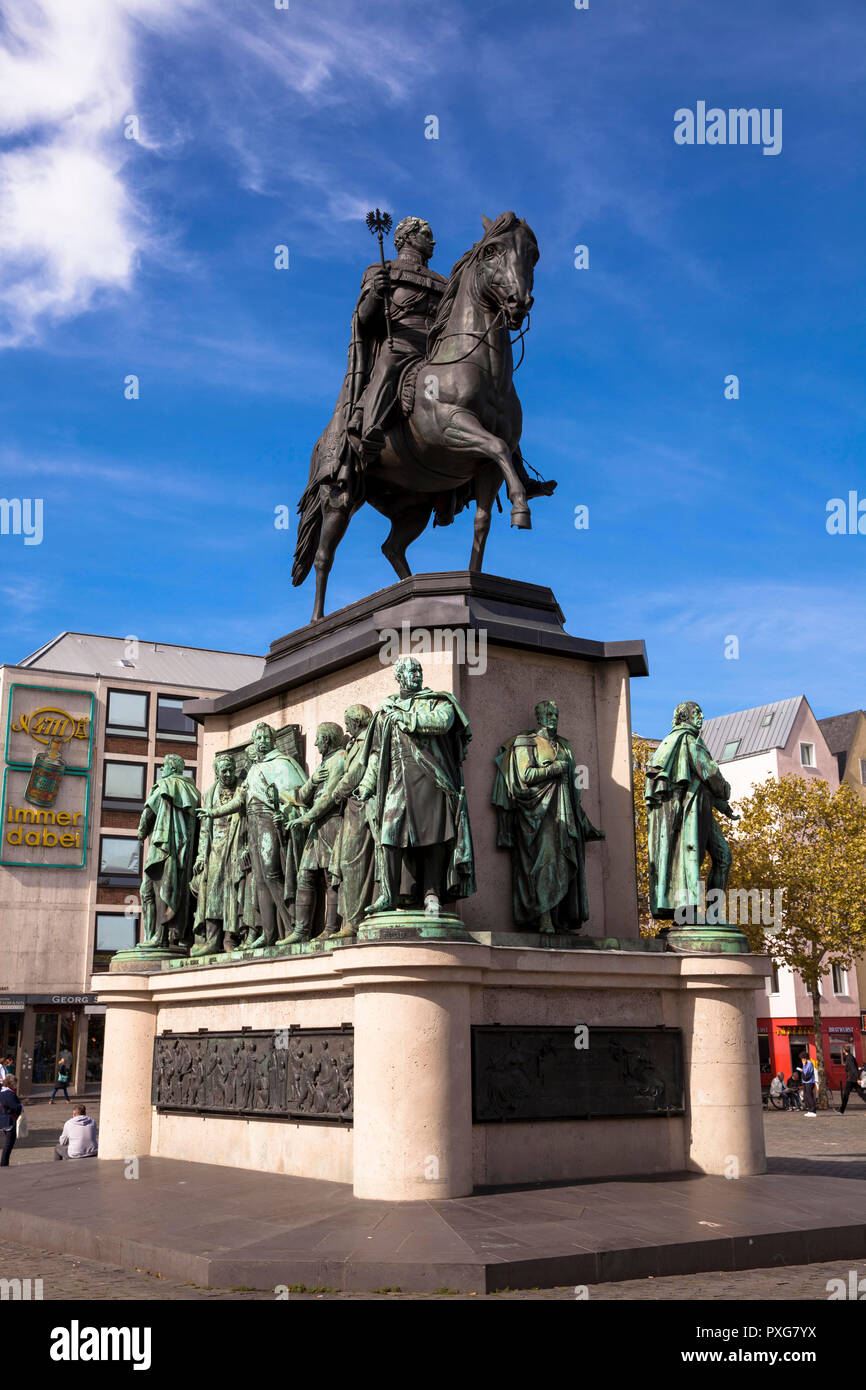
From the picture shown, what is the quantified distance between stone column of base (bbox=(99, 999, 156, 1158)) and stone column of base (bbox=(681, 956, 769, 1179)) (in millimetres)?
6756

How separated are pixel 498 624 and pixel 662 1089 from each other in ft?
15.3

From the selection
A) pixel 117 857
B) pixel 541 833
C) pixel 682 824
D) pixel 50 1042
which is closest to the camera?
pixel 541 833

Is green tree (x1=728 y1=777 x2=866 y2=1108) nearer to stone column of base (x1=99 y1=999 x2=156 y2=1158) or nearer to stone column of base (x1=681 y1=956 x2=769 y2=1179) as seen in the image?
stone column of base (x1=99 y1=999 x2=156 y2=1158)

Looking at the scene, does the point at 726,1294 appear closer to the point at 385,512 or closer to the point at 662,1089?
the point at 662,1089

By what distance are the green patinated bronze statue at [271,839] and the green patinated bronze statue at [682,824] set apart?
12.7 feet

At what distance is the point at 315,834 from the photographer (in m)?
13.9

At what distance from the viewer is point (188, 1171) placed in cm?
1385

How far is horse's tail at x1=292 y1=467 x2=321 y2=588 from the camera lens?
17.2 metres

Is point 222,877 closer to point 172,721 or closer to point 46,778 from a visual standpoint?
point 46,778

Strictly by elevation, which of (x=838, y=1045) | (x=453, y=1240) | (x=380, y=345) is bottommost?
(x=838, y=1045)

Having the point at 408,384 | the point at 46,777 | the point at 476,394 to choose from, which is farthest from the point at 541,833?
the point at 46,777

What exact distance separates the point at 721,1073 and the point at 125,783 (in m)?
52.0

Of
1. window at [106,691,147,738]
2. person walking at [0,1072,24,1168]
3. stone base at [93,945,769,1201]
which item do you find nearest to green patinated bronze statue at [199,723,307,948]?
stone base at [93,945,769,1201]
